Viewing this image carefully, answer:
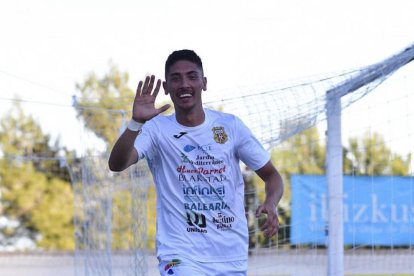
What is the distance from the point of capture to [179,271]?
4.13 m

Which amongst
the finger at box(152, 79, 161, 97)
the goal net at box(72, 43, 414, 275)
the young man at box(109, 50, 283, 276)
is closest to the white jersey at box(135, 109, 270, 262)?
the young man at box(109, 50, 283, 276)

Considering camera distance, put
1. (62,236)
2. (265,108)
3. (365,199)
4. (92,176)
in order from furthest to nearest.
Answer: (62,236), (365,199), (92,176), (265,108)

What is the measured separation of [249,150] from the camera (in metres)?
4.47

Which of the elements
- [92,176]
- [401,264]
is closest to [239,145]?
[92,176]

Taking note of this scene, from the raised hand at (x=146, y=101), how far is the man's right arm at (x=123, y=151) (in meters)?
0.11

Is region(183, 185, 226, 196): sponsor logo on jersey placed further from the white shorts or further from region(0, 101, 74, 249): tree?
region(0, 101, 74, 249): tree

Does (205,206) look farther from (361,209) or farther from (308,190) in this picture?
(361,209)

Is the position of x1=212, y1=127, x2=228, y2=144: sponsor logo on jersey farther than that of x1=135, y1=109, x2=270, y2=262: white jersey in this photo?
Yes

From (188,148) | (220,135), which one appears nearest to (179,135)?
(188,148)

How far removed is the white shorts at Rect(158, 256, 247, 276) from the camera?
4133mm

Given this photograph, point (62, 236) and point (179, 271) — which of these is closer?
point (179, 271)

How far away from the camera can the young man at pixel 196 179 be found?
4.21 metres

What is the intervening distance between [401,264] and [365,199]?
119 inches

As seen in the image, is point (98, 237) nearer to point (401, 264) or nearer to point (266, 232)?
point (401, 264)
